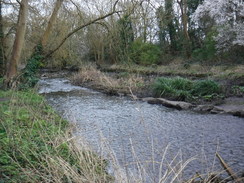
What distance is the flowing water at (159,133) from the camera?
15.3ft

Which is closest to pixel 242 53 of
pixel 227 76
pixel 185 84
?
pixel 227 76

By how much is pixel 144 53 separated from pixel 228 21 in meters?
8.11

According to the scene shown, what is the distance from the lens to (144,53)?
83.1 ft

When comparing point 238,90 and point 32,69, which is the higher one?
point 32,69

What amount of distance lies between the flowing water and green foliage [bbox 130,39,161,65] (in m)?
13.9

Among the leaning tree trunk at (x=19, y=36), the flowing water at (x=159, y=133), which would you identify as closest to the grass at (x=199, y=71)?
the flowing water at (x=159, y=133)

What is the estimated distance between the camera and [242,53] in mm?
18656

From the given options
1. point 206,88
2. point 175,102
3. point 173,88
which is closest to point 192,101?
point 175,102

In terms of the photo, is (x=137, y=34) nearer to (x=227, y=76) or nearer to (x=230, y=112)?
(x=227, y=76)

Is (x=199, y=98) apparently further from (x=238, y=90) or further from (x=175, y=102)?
(x=238, y=90)

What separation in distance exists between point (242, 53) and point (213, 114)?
440 inches

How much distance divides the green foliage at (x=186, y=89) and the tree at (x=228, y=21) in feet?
20.6

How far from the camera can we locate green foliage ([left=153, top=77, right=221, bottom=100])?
11495 millimetres

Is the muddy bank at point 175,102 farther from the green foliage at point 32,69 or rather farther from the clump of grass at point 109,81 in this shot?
the green foliage at point 32,69
